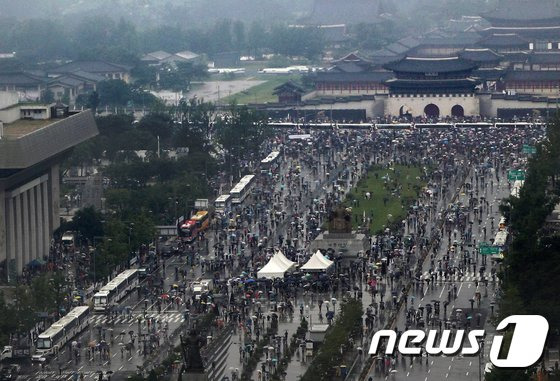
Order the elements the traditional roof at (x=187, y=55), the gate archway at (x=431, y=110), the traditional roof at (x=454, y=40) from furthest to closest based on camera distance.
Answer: the traditional roof at (x=187, y=55) → the traditional roof at (x=454, y=40) → the gate archway at (x=431, y=110)

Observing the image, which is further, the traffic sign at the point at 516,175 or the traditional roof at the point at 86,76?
the traditional roof at the point at 86,76

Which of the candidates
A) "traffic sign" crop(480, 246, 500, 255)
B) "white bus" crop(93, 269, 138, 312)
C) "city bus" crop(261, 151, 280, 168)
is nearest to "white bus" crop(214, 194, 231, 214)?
"city bus" crop(261, 151, 280, 168)

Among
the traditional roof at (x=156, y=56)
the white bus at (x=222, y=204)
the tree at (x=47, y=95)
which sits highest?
the white bus at (x=222, y=204)

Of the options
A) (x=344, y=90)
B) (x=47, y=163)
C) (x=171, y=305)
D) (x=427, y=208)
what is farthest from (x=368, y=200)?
(x=344, y=90)

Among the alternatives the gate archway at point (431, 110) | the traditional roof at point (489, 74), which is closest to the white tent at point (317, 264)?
the gate archway at point (431, 110)

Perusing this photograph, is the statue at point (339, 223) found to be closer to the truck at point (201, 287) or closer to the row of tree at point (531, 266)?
the row of tree at point (531, 266)

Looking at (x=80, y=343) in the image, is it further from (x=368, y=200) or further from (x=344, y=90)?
(x=344, y=90)

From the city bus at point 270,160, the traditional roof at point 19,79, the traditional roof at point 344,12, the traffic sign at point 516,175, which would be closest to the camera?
the traffic sign at point 516,175

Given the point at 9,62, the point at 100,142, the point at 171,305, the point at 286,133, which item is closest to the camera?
the point at 171,305
